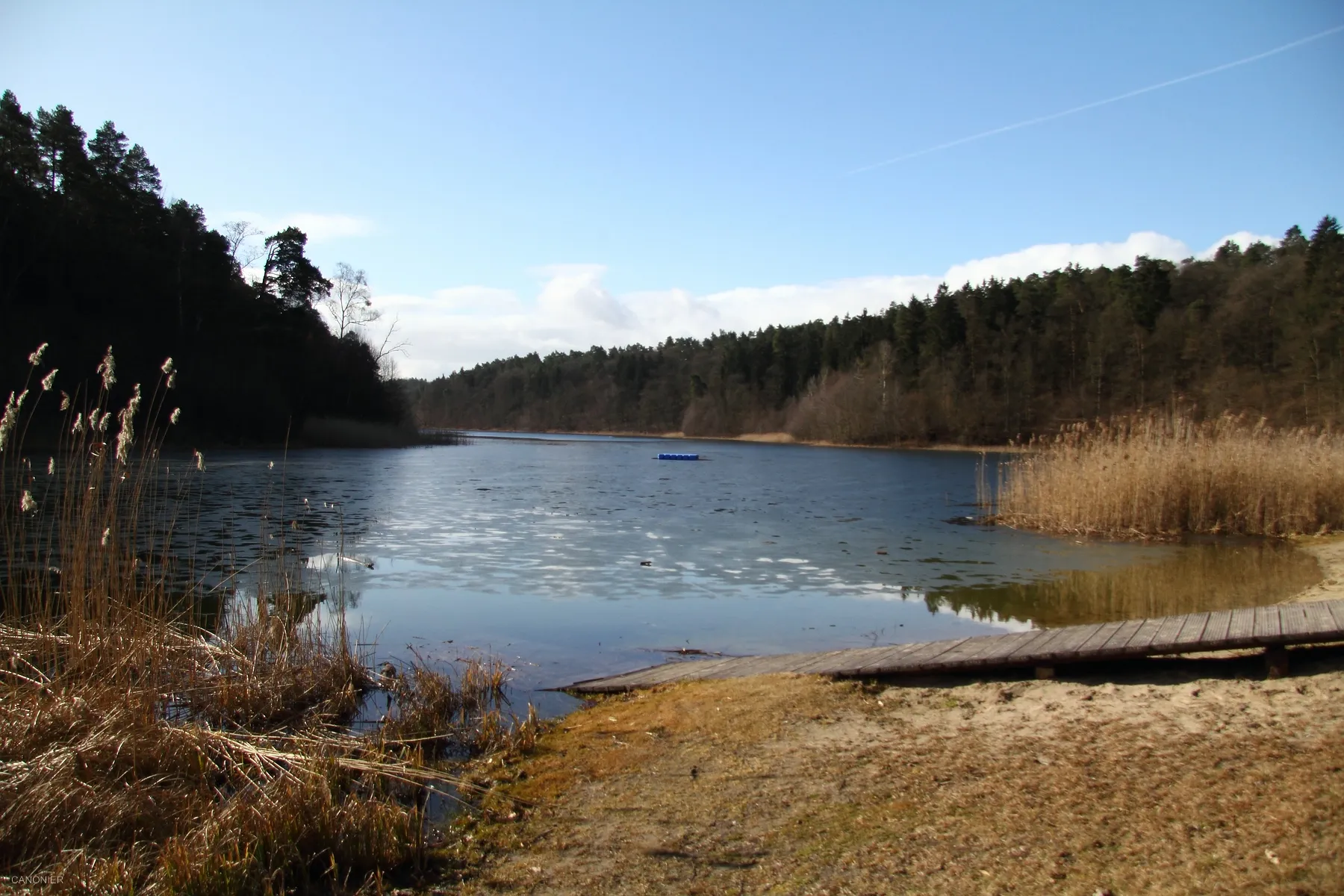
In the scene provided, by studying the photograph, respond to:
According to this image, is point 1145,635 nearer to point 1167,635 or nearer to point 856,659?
point 1167,635

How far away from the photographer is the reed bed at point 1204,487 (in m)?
16.3

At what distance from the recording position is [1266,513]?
1634 cm

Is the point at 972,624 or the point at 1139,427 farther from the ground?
the point at 1139,427

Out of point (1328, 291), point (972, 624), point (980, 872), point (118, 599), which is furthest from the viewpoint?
point (1328, 291)

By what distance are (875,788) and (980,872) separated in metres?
0.93

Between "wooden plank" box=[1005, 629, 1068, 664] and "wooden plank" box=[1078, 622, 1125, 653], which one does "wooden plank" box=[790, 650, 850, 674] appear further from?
"wooden plank" box=[1078, 622, 1125, 653]

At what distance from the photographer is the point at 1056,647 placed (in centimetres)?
592

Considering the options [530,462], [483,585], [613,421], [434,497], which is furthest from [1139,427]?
[613,421]

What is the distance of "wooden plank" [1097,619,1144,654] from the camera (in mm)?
5668

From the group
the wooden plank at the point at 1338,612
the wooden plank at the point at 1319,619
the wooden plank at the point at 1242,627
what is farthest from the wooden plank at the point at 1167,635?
the wooden plank at the point at 1338,612

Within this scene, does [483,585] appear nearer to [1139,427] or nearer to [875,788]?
[875,788]

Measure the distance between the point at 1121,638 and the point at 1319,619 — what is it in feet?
3.67

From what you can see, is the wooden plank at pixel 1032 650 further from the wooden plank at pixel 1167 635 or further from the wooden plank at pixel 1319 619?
the wooden plank at pixel 1319 619

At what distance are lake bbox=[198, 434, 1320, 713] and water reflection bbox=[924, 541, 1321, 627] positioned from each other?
0.05 m
